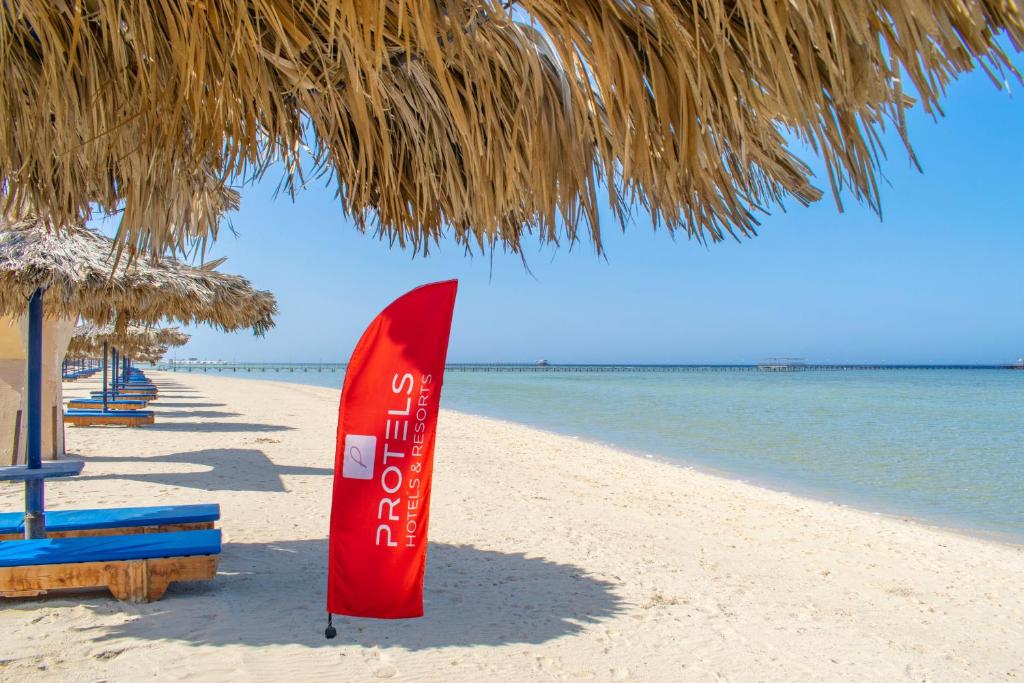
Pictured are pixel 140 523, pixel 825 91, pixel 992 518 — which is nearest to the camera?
pixel 825 91

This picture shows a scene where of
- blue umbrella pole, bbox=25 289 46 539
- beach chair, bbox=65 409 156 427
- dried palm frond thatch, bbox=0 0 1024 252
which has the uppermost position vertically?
dried palm frond thatch, bbox=0 0 1024 252

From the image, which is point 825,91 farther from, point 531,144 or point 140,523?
point 140,523

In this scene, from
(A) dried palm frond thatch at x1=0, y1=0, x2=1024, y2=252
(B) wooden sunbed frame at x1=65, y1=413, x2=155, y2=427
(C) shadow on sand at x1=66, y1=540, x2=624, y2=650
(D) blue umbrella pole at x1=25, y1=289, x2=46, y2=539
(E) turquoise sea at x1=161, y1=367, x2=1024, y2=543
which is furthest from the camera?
(B) wooden sunbed frame at x1=65, y1=413, x2=155, y2=427

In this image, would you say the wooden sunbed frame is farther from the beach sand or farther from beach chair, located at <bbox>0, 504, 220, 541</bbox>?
beach chair, located at <bbox>0, 504, 220, 541</bbox>

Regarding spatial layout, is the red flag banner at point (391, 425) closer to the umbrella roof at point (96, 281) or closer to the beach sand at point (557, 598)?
the beach sand at point (557, 598)

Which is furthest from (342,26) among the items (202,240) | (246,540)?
(246,540)

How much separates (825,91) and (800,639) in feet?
10.4

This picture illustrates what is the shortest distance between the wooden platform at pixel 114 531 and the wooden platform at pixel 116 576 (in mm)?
571

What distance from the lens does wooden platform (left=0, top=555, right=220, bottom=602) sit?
327cm

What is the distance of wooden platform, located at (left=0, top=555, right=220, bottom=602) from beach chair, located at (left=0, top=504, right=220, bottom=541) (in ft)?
1.87

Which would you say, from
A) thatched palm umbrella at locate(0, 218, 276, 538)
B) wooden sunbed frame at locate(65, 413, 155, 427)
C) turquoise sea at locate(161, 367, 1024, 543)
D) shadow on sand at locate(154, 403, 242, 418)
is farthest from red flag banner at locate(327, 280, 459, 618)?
shadow on sand at locate(154, 403, 242, 418)

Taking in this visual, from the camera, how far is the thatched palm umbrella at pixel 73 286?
4.22 meters

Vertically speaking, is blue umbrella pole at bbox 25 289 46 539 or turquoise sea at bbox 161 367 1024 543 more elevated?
blue umbrella pole at bbox 25 289 46 539

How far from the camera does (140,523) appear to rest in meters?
4.05
